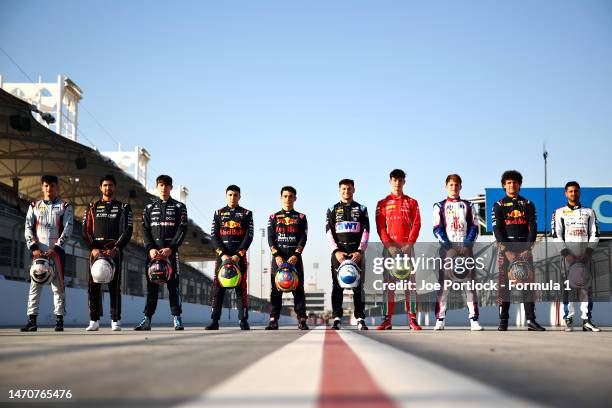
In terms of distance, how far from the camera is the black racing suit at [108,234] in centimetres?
969

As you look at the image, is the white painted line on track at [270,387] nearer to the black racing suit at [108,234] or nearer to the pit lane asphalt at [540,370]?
the pit lane asphalt at [540,370]

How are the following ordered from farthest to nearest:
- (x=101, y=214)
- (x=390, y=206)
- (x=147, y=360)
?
(x=390, y=206), (x=101, y=214), (x=147, y=360)

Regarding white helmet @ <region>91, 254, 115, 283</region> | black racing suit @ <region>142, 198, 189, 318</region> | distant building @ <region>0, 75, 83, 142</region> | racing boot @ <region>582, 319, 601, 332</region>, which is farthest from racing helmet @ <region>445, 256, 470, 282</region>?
distant building @ <region>0, 75, 83, 142</region>

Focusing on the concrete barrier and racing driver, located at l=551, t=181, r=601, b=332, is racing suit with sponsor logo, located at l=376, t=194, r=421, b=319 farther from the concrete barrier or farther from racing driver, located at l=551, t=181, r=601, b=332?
the concrete barrier

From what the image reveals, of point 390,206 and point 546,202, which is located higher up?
point 546,202

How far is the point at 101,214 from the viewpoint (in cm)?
984

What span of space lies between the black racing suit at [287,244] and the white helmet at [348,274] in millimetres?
670

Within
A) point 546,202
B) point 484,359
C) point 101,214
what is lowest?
point 484,359

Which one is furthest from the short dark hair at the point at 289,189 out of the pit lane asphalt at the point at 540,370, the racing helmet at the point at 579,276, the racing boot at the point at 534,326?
the pit lane asphalt at the point at 540,370

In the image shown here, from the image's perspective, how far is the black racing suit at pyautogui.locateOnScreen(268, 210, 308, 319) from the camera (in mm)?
10516

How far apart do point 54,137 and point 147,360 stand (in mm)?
23997

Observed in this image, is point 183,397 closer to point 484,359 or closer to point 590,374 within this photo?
point 590,374

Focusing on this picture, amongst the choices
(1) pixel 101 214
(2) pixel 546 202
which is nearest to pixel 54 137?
(1) pixel 101 214

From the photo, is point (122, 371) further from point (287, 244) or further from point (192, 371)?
point (287, 244)
